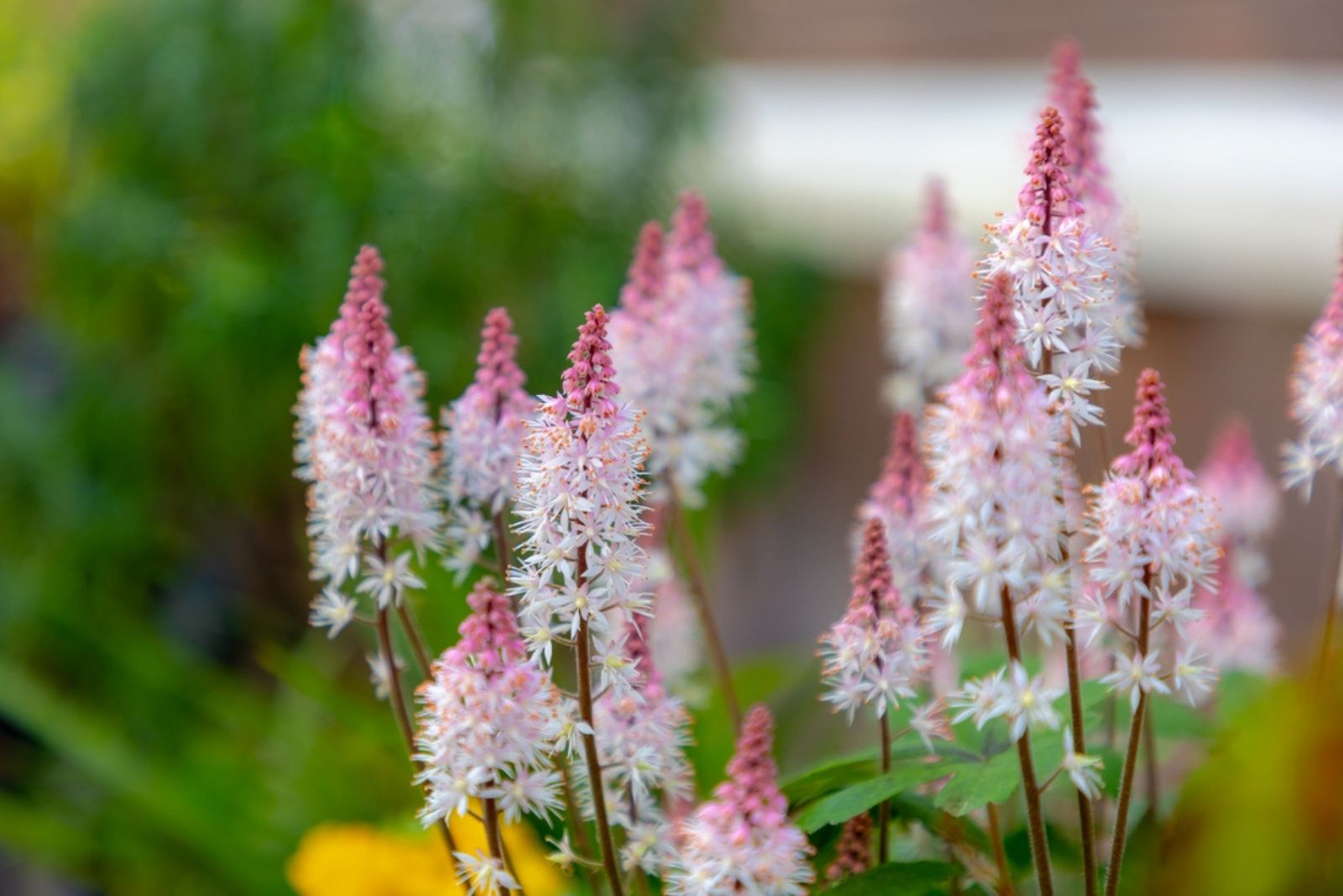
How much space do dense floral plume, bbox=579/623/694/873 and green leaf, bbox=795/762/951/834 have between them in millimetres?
79

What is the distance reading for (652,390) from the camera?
786 millimetres

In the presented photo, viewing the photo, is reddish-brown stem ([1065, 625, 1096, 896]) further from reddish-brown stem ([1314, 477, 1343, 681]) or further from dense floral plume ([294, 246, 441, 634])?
dense floral plume ([294, 246, 441, 634])

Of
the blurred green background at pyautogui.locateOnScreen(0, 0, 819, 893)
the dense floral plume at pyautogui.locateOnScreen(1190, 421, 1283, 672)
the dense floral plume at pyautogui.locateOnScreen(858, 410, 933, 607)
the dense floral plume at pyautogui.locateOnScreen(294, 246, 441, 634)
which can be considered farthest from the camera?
the blurred green background at pyautogui.locateOnScreen(0, 0, 819, 893)

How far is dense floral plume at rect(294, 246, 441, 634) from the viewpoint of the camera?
57 cm

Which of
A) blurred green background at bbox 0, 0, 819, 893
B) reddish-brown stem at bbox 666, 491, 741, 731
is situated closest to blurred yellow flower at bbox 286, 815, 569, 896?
reddish-brown stem at bbox 666, 491, 741, 731

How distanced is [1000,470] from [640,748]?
0.22 meters

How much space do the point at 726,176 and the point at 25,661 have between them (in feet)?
5.10

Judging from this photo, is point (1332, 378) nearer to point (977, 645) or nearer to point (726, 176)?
point (977, 645)

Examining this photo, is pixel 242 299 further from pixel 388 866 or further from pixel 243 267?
pixel 388 866

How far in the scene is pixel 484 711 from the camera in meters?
0.51

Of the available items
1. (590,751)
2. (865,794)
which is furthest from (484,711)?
(865,794)

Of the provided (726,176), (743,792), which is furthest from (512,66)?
(743,792)

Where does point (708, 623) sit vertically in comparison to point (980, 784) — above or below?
above

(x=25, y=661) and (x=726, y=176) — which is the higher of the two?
(x=726, y=176)
